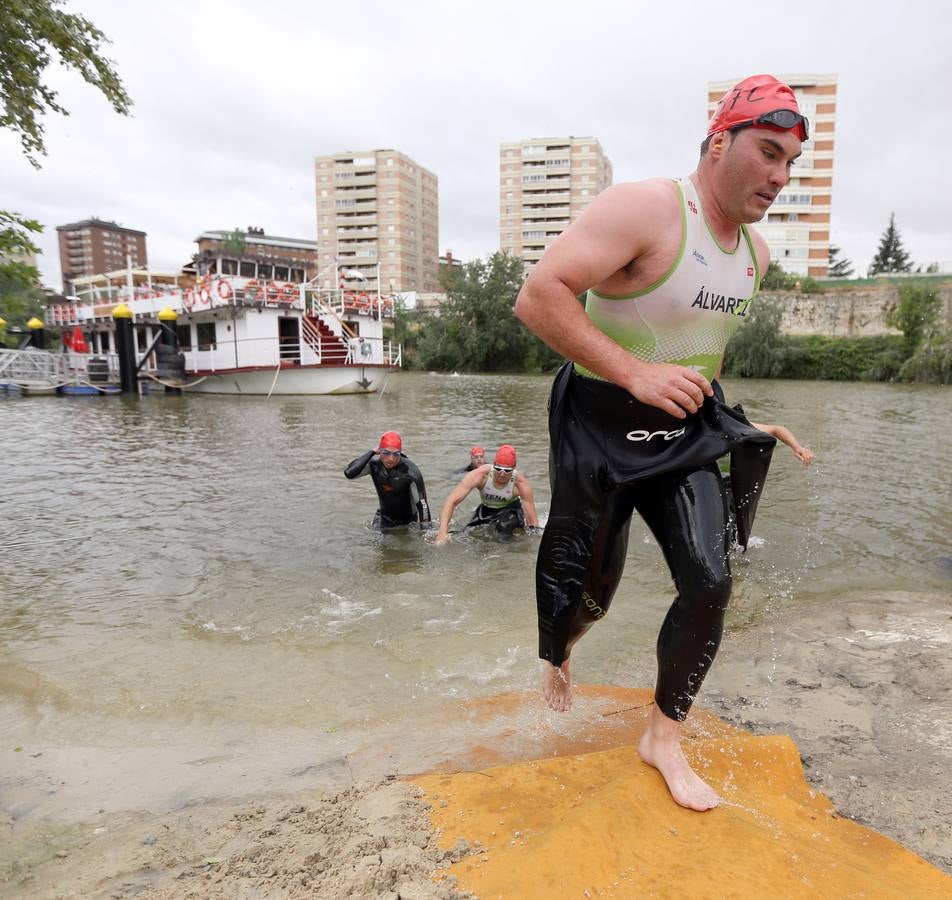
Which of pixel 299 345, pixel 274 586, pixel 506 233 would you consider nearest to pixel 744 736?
pixel 274 586

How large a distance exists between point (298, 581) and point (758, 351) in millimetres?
41174

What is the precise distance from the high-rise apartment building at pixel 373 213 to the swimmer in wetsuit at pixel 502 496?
4084 inches

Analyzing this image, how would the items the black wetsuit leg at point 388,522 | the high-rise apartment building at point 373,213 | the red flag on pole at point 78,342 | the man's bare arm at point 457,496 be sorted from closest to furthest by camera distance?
1. the man's bare arm at point 457,496
2. the black wetsuit leg at point 388,522
3. the red flag on pole at point 78,342
4. the high-rise apartment building at point 373,213

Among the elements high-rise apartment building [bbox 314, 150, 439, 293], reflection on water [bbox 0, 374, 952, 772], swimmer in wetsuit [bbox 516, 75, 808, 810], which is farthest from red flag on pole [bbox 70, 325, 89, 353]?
high-rise apartment building [bbox 314, 150, 439, 293]

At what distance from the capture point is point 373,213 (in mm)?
112688

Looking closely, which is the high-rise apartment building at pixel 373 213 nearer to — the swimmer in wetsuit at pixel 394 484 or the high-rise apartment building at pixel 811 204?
the high-rise apartment building at pixel 811 204

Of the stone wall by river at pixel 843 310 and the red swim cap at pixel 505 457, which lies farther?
the stone wall by river at pixel 843 310

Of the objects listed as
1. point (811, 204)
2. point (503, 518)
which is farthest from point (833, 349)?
point (503, 518)

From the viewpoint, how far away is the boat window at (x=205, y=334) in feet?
104

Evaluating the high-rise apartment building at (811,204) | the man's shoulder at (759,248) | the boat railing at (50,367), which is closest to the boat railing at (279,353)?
the boat railing at (50,367)

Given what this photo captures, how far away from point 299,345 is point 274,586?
83.8 ft

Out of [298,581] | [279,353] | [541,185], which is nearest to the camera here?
[298,581]

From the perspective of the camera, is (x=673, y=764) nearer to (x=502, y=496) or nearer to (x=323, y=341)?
(x=502, y=496)

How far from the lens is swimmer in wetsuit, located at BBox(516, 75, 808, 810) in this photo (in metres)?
1.96
